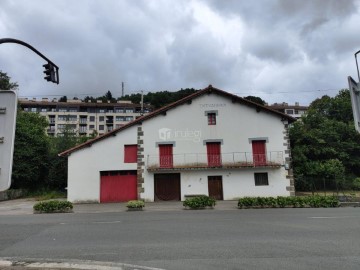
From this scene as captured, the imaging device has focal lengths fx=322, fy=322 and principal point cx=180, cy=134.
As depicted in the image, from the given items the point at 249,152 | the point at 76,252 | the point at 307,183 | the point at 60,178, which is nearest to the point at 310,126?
the point at 307,183

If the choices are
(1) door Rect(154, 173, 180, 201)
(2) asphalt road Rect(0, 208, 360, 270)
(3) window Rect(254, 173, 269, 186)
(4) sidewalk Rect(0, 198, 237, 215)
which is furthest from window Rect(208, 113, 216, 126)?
(2) asphalt road Rect(0, 208, 360, 270)

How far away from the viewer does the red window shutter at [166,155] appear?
84.2ft

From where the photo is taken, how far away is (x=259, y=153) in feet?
84.7

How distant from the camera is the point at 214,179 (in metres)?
25.6

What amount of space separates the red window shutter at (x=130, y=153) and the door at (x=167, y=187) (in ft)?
7.48

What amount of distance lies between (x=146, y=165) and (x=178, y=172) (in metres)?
2.64

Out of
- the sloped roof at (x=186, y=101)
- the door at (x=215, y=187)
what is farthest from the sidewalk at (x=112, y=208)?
the sloped roof at (x=186, y=101)

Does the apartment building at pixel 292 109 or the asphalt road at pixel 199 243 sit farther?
the apartment building at pixel 292 109

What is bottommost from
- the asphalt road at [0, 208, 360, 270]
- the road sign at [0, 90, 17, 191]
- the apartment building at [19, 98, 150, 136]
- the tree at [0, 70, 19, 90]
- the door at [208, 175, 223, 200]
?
the asphalt road at [0, 208, 360, 270]

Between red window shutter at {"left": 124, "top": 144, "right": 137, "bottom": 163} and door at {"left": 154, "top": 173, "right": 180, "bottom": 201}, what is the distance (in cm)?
228

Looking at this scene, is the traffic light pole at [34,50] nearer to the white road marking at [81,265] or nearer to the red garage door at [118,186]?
the white road marking at [81,265]

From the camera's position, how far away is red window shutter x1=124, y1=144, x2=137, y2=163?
26.1 m

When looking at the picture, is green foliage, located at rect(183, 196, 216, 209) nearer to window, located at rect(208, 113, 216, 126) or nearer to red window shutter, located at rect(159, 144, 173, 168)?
red window shutter, located at rect(159, 144, 173, 168)
